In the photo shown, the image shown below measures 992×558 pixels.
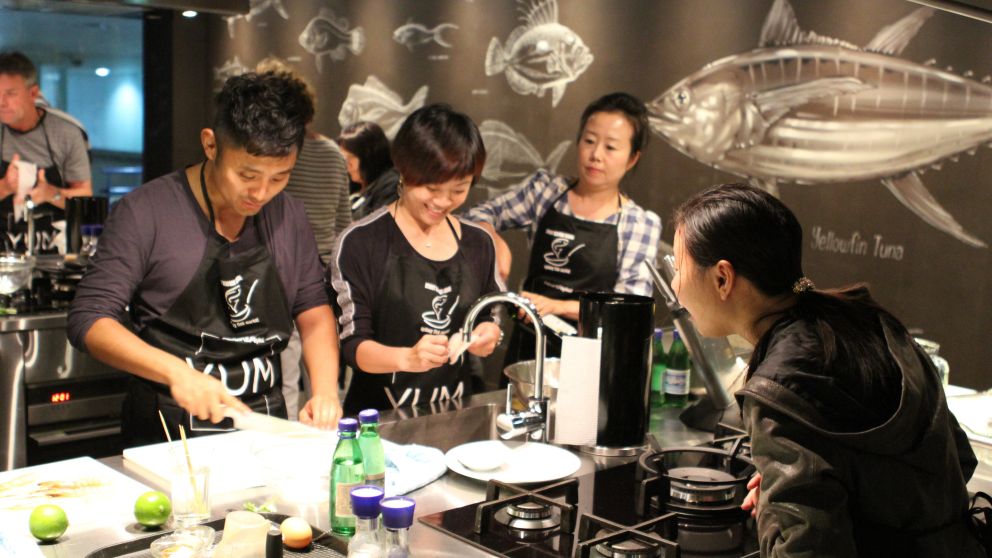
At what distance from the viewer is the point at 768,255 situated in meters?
1.43

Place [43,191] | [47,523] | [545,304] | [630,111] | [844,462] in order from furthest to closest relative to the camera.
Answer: [43,191]
[630,111]
[545,304]
[47,523]
[844,462]

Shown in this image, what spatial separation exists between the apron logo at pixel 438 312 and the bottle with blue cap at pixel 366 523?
1.29 meters

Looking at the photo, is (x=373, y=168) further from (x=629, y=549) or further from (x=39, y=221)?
(x=629, y=549)

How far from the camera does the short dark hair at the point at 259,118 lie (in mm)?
2287

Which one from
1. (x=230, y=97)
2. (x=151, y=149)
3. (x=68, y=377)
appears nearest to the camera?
(x=230, y=97)

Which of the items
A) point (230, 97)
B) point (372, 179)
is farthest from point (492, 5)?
point (230, 97)

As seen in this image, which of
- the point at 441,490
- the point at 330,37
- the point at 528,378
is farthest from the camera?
the point at 330,37

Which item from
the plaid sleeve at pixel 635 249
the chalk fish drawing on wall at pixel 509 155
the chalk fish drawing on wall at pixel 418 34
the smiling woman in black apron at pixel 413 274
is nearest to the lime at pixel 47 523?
the smiling woman in black apron at pixel 413 274

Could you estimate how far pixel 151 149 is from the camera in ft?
22.5

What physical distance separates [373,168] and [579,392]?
3317 mm

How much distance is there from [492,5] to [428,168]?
10.8 feet

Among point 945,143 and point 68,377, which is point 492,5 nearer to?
point 945,143

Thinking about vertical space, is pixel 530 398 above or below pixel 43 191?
below

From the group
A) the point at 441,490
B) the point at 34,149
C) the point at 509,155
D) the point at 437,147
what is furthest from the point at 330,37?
the point at 441,490
